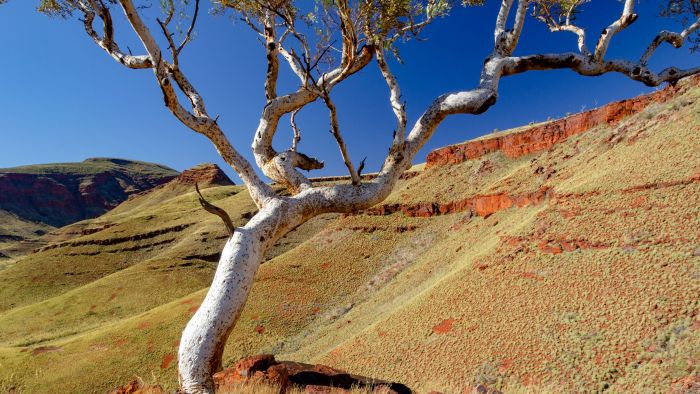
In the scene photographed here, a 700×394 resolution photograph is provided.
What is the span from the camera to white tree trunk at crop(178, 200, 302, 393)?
4879mm

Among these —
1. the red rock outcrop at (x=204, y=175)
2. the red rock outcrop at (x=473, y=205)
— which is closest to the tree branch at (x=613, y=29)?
the red rock outcrop at (x=473, y=205)

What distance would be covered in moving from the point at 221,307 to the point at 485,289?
1679 centimetres

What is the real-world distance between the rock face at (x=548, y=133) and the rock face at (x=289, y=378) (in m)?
33.5

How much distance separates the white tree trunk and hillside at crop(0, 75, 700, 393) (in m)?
7.26

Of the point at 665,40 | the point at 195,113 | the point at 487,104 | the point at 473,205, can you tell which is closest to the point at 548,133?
the point at 473,205

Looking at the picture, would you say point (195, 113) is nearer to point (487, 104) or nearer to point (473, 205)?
point (487, 104)

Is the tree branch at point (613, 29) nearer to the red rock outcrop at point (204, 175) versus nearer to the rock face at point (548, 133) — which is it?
the rock face at point (548, 133)

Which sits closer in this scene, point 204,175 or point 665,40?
point 665,40

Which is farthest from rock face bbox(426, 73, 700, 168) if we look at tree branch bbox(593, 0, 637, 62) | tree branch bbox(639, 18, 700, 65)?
tree branch bbox(593, 0, 637, 62)

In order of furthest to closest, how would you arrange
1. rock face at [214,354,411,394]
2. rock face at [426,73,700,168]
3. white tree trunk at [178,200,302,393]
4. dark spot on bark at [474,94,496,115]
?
rock face at [426,73,700,168], dark spot on bark at [474,94,496,115], rock face at [214,354,411,394], white tree trunk at [178,200,302,393]

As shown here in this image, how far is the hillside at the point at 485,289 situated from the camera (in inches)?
499

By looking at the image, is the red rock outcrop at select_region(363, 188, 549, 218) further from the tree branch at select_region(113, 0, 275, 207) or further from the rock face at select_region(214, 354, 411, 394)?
the tree branch at select_region(113, 0, 275, 207)

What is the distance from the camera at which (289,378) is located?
19.8 ft

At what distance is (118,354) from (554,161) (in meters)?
41.8
